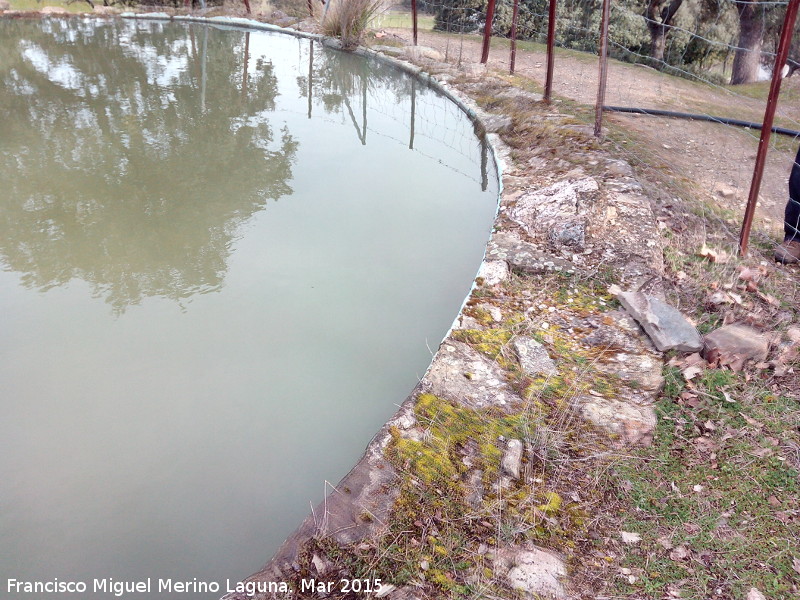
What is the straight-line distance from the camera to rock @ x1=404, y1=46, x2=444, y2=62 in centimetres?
913

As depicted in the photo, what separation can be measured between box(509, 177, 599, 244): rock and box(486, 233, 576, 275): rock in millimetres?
210

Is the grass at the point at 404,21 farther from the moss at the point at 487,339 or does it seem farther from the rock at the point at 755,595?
the rock at the point at 755,595

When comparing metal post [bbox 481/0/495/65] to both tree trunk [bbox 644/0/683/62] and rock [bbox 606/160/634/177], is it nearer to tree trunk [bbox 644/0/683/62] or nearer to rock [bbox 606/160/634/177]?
rock [bbox 606/160/634/177]

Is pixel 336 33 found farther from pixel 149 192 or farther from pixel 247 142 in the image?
pixel 149 192

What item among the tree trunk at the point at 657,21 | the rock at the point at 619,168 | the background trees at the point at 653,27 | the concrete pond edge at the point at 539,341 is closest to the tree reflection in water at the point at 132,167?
the concrete pond edge at the point at 539,341

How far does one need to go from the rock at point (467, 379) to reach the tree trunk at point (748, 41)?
11.2 meters

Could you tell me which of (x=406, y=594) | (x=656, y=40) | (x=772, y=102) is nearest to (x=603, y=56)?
(x=772, y=102)

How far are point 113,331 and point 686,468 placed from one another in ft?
9.29

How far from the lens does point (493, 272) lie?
135 inches

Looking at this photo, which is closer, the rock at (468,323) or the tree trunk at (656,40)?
the rock at (468,323)

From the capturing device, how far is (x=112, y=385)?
2807 millimetres

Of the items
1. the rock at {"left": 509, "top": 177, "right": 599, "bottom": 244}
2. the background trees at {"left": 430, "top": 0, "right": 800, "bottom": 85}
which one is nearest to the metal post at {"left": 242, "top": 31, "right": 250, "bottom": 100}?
the background trees at {"left": 430, "top": 0, "right": 800, "bottom": 85}

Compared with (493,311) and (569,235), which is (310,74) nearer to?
(569,235)

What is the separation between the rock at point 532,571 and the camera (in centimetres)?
178
